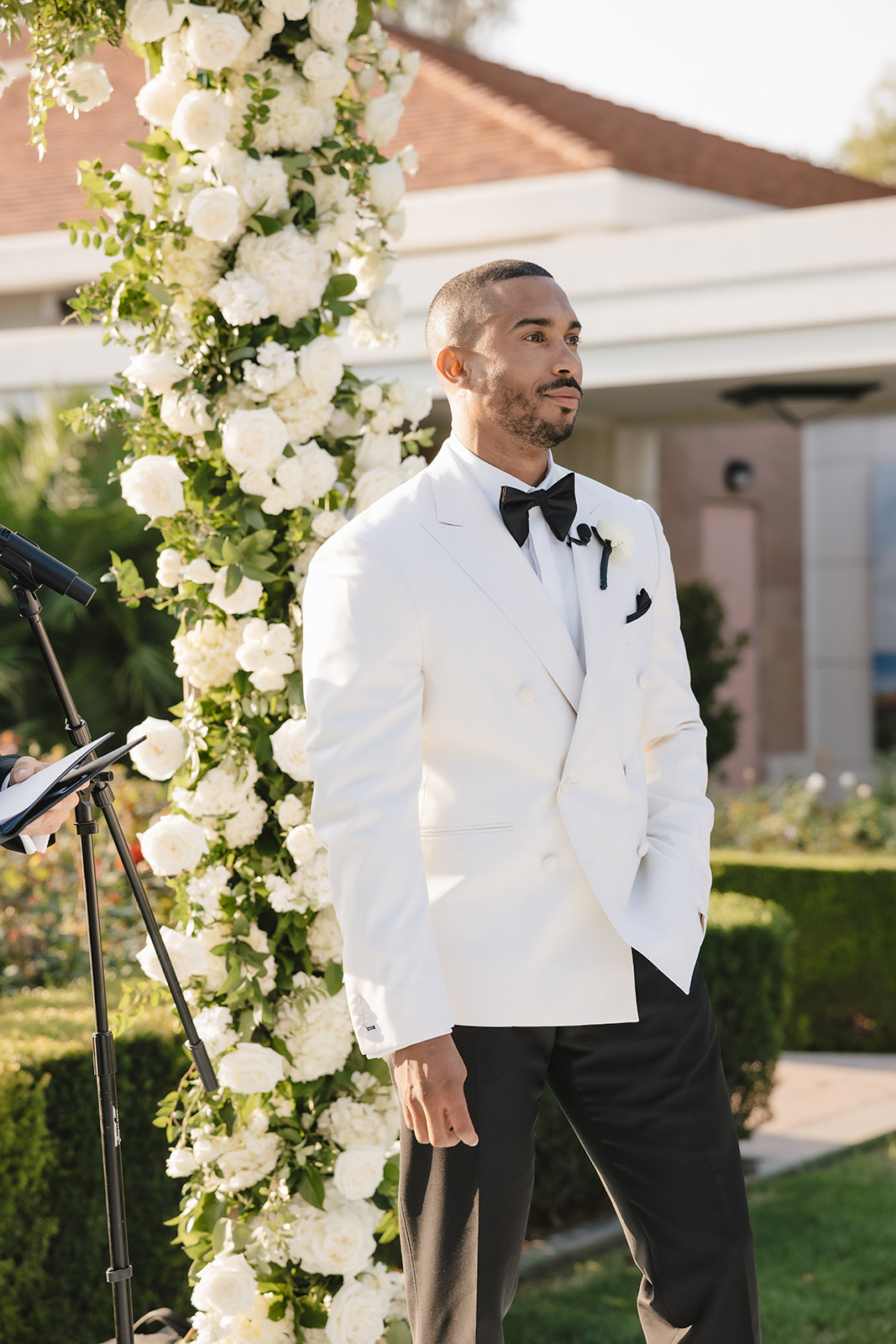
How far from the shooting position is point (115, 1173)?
2385 mm

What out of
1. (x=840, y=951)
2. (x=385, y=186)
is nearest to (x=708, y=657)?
(x=840, y=951)

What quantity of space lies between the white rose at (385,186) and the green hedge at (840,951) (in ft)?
15.6

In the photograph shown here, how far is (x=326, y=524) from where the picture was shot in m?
2.81

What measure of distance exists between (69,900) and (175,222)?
10.2 feet

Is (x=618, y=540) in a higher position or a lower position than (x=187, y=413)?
lower

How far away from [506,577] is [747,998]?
3103mm

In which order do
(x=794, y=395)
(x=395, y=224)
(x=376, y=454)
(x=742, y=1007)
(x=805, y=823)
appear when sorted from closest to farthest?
1. (x=376, y=454)
2. (x=395, y=224)
3. (x=742, y=1007)
4. (x=805, y=823)
5. (x=794, y=395)

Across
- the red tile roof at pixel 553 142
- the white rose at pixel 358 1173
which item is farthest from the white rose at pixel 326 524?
the red tile roof at pixel 553 142

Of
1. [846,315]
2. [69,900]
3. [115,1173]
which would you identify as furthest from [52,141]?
[115,1173]

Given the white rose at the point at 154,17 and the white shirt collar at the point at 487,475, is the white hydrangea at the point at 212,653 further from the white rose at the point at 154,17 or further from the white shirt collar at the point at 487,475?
the white rose at the point at 154,17

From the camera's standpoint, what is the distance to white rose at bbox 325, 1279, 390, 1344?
2.69m

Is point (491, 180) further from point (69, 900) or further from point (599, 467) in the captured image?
point (69, 900)

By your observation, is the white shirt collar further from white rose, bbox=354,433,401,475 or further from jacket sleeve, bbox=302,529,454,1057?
white rose, bbox=354,433,401,475

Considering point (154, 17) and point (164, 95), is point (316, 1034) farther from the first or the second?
point (154, 17)
